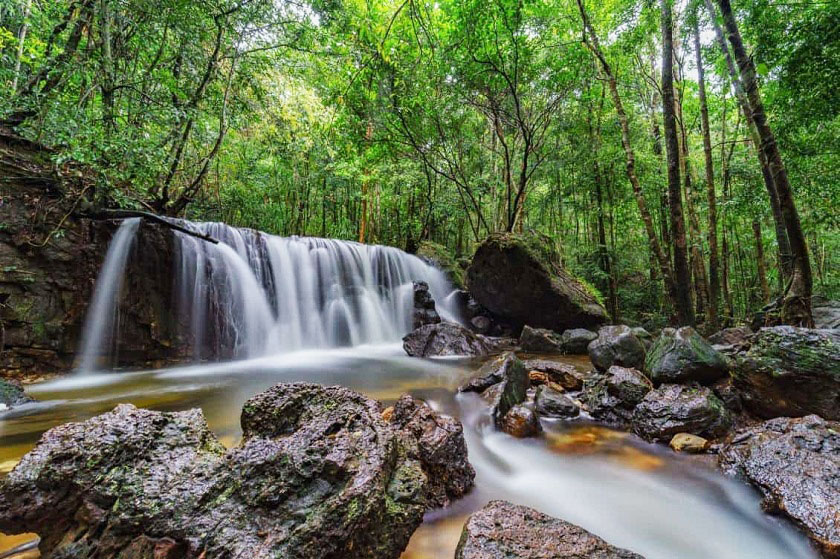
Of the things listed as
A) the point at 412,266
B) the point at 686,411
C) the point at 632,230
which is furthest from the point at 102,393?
the point at 632,230

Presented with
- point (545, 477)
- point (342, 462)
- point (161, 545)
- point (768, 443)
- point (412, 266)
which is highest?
point (412, 266)

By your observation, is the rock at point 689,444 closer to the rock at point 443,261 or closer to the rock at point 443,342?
the rock at point 443,342

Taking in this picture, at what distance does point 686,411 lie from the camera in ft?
11.1

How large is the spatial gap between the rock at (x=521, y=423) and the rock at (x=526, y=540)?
1748 millimetres

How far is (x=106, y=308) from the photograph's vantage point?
619cm

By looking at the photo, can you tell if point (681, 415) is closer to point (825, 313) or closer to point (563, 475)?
point (563, 475)

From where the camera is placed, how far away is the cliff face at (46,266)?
17.3 ft

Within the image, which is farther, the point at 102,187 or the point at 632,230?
the point at 632,230

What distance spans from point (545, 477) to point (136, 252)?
796 centimetres

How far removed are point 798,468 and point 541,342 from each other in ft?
20.4

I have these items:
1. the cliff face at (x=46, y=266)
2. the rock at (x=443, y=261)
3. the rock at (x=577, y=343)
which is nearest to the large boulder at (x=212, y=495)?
the cliff face at (x=46, y=266)

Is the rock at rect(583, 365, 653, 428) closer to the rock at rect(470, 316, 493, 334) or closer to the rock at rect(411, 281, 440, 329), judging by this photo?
the rock at rect(411, 281, 440, 329)

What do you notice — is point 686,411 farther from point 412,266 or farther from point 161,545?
point 412,266

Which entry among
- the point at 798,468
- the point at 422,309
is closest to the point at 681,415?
the point at 798,468
